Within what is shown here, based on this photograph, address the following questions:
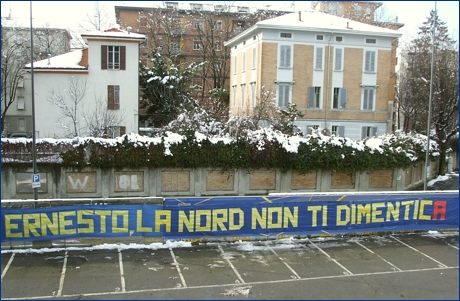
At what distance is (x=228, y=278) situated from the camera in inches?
435

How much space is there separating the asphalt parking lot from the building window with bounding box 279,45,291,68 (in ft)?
81.5

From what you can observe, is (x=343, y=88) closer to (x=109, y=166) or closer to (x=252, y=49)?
(x=252, y=49)

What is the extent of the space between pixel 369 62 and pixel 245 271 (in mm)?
31782

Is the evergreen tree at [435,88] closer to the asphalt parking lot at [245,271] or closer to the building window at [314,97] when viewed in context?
the building window at [314,97]

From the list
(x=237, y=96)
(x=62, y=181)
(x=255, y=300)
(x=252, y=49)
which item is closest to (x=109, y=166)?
(x=62, y=181)

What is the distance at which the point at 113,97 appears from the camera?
3281 cm

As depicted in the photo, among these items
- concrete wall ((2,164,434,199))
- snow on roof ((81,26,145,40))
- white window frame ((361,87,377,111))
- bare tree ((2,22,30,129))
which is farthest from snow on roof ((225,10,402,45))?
bare tree ((2,22,30,129))

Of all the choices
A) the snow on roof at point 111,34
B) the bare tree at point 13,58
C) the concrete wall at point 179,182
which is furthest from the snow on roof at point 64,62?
the concrete wall at point 179,182

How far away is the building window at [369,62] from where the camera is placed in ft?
125

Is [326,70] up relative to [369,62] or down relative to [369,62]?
down

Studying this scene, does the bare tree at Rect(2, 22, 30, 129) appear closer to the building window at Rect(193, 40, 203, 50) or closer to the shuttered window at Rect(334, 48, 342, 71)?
the building window at Rect(193, 40, 203, 50)

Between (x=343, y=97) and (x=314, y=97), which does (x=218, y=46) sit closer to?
(x=314, y=97)

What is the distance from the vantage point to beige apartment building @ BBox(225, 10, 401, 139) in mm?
36625

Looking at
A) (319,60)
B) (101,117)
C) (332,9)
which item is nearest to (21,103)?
(101,117)
